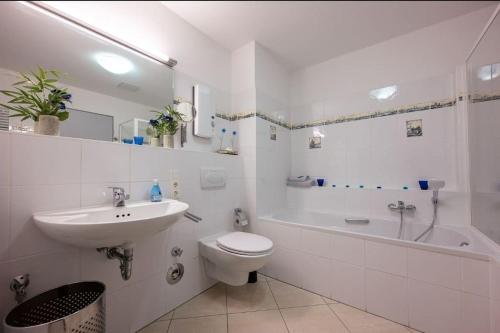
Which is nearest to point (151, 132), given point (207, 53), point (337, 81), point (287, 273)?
point (207, 53)

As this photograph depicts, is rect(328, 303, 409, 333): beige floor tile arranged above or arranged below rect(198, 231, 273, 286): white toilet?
below

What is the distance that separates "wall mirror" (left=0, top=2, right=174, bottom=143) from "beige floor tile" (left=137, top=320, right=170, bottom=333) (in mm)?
1155

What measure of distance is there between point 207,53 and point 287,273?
2.02m

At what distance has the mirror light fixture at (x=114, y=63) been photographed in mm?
1296

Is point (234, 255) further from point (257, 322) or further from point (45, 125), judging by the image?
point (45, 125)

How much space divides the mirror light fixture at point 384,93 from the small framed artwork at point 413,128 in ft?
0.96

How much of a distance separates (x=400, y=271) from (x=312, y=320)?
0.63m

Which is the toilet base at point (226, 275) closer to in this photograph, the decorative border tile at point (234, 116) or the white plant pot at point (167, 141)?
the white plant pot at point (167, 141)

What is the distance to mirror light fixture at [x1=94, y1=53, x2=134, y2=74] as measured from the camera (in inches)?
51.0

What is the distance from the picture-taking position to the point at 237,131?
2.16m

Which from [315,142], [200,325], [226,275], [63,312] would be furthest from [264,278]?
[315,142]

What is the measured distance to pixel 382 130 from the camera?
204 centimetres

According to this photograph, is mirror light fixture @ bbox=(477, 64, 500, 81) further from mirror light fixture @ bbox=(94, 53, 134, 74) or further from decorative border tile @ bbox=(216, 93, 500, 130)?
mirror light fixture @ bbox=(94, 53, 134, 74)

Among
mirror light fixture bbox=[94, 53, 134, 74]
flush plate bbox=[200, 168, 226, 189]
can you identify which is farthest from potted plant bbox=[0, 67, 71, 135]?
flush plate bbox=[200, 168, 226, 189]
